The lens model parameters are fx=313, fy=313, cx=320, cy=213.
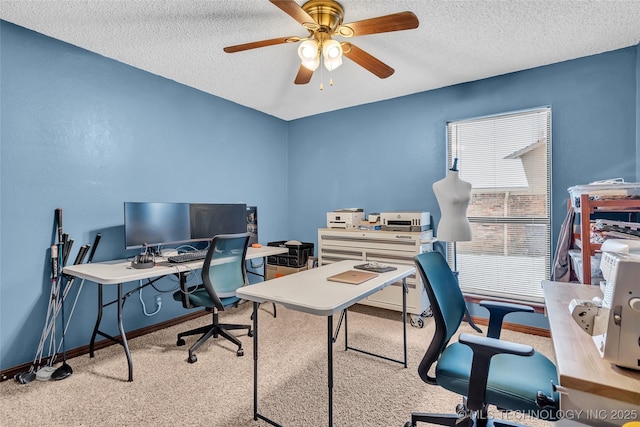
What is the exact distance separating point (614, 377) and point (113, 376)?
2.77m

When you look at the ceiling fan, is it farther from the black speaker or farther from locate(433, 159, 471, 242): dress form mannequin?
the black speaker

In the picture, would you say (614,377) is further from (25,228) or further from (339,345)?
(25,228)

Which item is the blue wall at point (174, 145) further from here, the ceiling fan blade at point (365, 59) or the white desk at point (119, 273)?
the ceiling fan blade at point (365, 59)

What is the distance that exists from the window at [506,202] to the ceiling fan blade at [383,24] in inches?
75.7

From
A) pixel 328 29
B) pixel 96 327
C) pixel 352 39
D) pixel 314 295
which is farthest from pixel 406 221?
pixel 96 327

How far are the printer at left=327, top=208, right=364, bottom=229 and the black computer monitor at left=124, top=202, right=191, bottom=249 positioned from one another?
5.31 ft

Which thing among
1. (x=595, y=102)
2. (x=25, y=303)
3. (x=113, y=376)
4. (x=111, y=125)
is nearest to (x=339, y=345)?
(x=113, y=376)

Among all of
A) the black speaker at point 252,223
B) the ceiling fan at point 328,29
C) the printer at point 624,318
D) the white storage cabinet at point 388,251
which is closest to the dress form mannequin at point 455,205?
the white storage cabinet at point 388,251

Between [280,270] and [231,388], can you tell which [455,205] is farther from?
[280,270]

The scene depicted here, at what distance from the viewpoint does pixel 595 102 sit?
270cm

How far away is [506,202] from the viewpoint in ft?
10.3

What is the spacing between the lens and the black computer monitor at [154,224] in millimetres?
2592

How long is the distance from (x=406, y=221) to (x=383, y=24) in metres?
1.97

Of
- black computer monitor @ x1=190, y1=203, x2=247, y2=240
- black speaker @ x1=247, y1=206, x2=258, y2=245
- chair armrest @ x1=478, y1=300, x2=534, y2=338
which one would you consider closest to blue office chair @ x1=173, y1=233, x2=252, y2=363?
black computer monitor @ x1=190, y1=203, x2=247, y2=240
